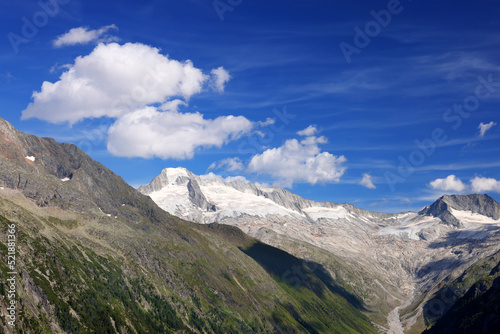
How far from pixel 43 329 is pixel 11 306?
20.7m

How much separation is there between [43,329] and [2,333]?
2767 cm

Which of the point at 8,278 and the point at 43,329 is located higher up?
the point at 8,278

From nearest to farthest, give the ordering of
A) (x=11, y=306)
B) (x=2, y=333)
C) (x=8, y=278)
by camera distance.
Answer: (x=2, y=333), (x=11, y=306), (x=8, y=278)

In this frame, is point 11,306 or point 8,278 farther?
point 8,278

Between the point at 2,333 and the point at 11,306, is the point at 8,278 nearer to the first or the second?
the point at 11,306

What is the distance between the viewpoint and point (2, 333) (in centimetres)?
16888

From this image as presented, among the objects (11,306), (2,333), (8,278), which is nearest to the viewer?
(2,333)

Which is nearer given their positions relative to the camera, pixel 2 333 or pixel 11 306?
pixel 2 333

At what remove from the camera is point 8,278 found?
638ft

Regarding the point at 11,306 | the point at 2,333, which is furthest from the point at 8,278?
the point at 2,333

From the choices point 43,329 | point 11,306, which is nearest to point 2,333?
point 11,306

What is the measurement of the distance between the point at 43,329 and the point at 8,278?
27044mm

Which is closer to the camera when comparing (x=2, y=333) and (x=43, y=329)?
(x=2, y=333)

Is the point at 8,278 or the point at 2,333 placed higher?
the point at 8,278
